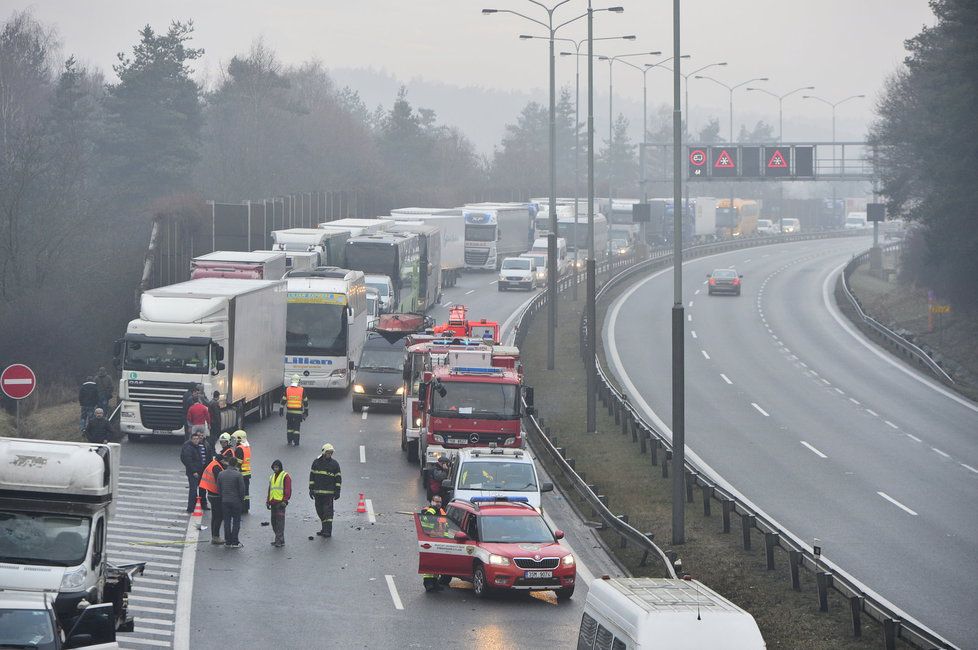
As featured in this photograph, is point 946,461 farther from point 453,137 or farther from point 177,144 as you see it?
point 453,137

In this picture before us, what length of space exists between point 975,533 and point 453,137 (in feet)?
482

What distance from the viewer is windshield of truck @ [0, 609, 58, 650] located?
43.1ft

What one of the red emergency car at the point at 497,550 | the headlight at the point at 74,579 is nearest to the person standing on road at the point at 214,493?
the red emergency car at the point at 497,550

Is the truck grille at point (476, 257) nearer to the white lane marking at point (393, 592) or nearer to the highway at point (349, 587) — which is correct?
the highway at point (349, 587)

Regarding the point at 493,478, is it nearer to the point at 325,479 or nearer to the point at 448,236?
the point at 325,479

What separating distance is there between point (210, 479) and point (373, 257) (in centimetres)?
3235

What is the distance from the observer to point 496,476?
25281mm

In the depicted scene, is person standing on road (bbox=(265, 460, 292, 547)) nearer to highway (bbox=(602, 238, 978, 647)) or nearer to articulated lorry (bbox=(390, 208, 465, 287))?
highway (bbox=(602, 238, 978, 647))

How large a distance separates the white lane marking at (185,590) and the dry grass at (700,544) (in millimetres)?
6908

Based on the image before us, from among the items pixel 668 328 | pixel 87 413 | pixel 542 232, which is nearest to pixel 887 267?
pixel 542 232

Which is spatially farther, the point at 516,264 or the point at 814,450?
the point at 516,264

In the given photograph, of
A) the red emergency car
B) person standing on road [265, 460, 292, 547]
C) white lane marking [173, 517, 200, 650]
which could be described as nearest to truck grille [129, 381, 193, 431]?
white lane marking [173, 517, 200, 650]

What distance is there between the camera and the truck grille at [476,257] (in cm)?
8731

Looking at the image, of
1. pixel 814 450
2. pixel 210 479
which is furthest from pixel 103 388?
pixel 814 450
